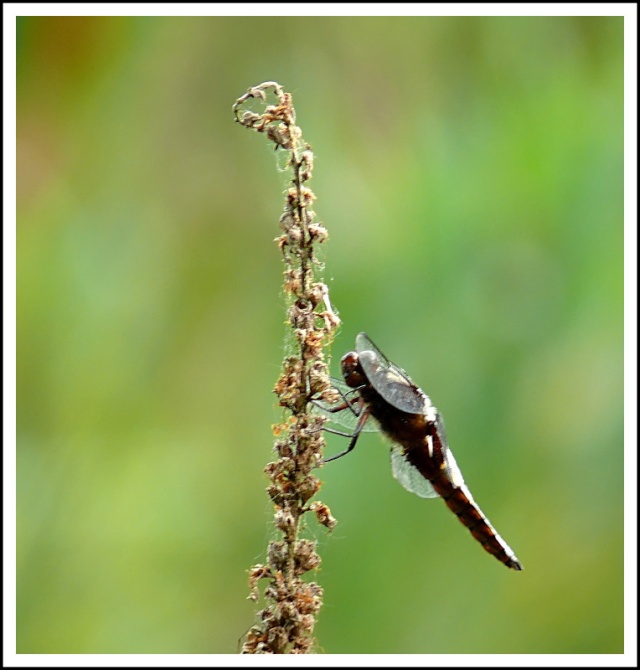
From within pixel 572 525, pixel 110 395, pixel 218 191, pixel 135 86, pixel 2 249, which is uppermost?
pixel 135 86

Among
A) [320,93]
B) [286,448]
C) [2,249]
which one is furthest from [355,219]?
[286,448]

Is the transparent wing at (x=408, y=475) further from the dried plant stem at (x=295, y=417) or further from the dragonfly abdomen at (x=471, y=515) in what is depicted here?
the dried plant stem at (x=295, y=417)

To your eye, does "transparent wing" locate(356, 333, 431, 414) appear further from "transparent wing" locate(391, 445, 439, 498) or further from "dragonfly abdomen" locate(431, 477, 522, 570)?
"dragonfly abdomen" locate(431, 477, 522, 570)

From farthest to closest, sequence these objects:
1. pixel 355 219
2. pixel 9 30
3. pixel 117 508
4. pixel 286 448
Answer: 1. pixel 355 219
2. pixel 117 508
3. pixel 9 30
4. pixel 286 448

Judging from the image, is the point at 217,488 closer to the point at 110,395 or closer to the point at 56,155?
the point at 110,395

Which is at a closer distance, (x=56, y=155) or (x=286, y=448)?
(x=286, y=448)

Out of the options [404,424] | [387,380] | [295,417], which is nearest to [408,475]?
[404,424]

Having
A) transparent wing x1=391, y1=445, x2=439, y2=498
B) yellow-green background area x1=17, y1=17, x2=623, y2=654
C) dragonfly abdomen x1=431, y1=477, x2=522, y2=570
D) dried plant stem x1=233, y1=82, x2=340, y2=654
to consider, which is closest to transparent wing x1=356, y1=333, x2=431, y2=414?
transparent wing x1=391, y1=445, x2=439, y2=498

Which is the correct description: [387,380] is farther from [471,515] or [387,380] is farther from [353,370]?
[471,515]
